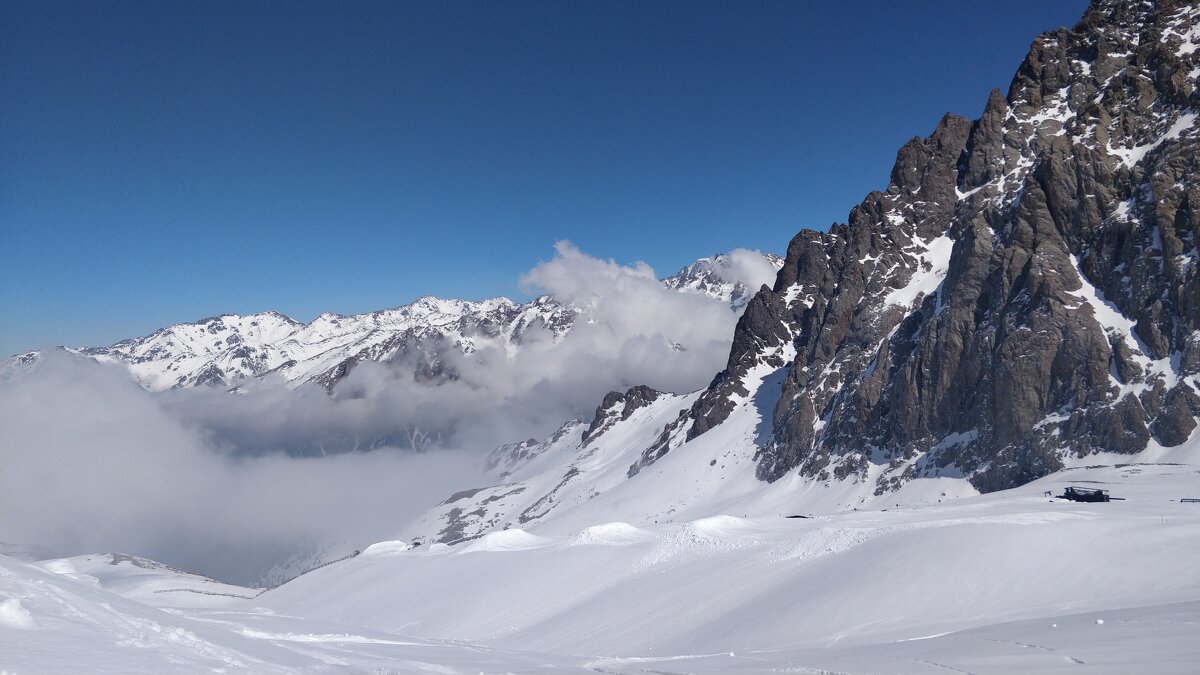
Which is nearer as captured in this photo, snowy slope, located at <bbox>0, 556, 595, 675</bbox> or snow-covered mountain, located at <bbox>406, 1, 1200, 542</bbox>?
snowy slope, located at <bbox>0, 556, 595, 675</bbox>

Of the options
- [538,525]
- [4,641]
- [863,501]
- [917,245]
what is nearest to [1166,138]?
[917,245]

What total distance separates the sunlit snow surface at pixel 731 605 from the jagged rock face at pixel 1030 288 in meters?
28.8

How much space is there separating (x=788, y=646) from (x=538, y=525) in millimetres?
125143

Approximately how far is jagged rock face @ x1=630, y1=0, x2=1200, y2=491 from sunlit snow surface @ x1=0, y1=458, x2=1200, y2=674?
2878 centimetres

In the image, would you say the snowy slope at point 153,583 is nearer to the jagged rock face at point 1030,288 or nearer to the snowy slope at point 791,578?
the snowy slope at point 791,578

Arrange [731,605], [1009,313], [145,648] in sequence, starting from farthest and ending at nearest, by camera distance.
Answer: [1009,313]
[731,605]
[145,648]

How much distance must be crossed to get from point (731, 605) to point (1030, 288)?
3044 inches

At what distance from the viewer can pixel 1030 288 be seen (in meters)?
86.6

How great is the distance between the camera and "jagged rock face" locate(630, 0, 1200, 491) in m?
77.2

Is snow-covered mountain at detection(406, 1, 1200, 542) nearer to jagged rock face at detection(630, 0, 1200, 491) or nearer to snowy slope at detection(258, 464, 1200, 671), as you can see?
jagged rock face at detection(630, 0, 1200, 491)

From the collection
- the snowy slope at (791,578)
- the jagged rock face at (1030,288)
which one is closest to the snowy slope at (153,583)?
the snowy slope at (791,578)

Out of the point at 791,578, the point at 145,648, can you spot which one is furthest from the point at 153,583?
the point at 145,648

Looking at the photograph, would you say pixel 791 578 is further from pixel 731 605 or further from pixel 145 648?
pixel 145 648

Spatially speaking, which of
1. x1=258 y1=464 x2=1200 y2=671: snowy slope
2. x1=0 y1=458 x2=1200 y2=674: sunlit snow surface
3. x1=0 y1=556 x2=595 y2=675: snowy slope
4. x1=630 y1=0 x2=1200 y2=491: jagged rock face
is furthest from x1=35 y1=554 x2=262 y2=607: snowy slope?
x1=630 y1=0 x2=1200 y2=491: jagged rock face
